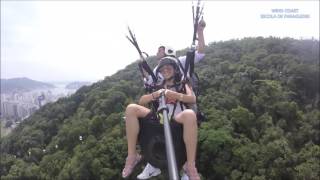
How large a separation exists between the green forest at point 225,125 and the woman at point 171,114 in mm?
31077

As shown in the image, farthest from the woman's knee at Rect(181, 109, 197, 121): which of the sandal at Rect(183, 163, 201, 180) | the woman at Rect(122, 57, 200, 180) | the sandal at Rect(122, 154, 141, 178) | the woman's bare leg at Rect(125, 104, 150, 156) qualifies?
the sandal at Rect(122, 154, 141, 178)

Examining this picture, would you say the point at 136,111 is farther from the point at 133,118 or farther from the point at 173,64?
the point at 173,64

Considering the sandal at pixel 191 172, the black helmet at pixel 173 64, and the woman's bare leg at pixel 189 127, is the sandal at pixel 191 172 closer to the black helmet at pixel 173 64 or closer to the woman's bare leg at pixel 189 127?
the woman's bare leg at pixel 189 127

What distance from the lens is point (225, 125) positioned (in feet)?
167

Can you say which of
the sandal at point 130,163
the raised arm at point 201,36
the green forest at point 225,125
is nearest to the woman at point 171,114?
the sandal at point 130,163

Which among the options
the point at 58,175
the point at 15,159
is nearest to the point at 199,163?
the point at 58,175

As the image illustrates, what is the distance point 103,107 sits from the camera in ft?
192

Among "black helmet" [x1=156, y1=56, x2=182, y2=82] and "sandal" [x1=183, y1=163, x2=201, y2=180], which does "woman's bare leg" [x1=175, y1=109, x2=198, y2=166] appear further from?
"black helmet" [x1=156, y1=56, x2=182, y2=82]

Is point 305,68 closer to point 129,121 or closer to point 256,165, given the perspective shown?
point 256,165

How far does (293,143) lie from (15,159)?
2968 cm

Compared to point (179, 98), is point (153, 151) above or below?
below

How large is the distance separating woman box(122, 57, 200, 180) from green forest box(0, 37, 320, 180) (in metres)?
31.1

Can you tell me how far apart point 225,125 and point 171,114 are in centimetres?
4601

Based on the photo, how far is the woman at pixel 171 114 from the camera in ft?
16.9
